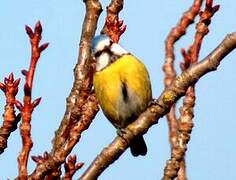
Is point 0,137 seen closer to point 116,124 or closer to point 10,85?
point 10,85

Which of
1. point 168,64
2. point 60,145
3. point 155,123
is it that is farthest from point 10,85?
point 168,64

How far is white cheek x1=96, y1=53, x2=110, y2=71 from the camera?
4.66 meters

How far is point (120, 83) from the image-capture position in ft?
14.8

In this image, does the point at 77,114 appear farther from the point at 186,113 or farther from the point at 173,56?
the point at 173,56

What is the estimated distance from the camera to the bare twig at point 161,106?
8.43 feet

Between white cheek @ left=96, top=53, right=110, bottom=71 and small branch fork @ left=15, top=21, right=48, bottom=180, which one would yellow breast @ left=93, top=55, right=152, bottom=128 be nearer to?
white cheek @ left=96, top=53, right=110, bottom=71

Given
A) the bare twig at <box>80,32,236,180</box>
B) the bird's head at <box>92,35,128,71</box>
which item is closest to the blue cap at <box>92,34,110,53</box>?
the bird's head at <box>92,35,128,71</box>

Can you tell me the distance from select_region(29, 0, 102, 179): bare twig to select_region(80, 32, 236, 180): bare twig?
159 millimetres

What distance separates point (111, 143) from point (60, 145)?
11.5 inches

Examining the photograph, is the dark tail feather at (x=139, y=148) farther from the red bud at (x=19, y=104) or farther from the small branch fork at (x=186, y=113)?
the red bud at (x=19, y=104)

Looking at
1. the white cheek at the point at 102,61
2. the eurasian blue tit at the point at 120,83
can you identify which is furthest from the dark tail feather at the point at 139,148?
the white cheek at the point at 102,61

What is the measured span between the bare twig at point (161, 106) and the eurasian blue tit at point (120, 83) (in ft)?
5.10

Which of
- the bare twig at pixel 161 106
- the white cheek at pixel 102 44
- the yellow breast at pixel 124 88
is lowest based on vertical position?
the bare twig at pixel 161 106

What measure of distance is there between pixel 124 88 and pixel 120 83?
5 cm
